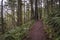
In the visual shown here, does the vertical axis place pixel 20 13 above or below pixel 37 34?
above

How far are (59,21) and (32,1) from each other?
1852 centimetres

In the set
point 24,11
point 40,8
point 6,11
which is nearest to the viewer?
point 6,11

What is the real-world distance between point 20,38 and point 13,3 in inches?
703

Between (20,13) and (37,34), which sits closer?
(37,34)

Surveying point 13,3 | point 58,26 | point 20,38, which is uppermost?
point 13,3

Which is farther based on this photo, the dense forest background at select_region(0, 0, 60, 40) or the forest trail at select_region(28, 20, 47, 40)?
the dense forest background at select_region(0, 0, 60, 40)

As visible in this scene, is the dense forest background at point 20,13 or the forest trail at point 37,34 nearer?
the forest trail at point 37,34

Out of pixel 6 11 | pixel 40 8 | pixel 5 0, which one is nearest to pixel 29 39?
pixel 6 11

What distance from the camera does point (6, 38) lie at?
1023 cm

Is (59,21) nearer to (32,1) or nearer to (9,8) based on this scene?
(32,1)

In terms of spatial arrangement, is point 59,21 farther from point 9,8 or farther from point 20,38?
point 9,8

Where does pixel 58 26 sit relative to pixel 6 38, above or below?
above

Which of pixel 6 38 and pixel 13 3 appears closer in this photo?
pixel 6 38

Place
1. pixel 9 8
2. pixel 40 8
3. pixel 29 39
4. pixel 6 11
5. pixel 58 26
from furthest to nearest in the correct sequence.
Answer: pixel 40 8 → pixel 9 8 → pixel 6 11 → pixel 29 39 → pixel 58 26
